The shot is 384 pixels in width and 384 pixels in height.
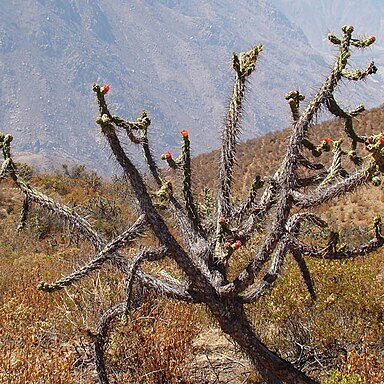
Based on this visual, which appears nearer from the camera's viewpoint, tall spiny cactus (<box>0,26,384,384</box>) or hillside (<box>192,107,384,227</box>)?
tall spiny cactus (<box>0,26,384,384</box>)

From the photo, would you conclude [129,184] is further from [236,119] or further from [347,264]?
[347,264]

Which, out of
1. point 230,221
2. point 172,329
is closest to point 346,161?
point 230,221

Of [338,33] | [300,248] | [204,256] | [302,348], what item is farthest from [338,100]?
[302,348]

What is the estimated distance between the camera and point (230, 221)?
17.4ft

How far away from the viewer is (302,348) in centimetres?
627

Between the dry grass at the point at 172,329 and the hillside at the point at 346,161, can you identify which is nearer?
the dry grass at the point at 172,329

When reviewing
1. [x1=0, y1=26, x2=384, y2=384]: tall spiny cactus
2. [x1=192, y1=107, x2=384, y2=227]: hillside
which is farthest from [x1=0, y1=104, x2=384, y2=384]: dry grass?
[x1=192, y1=107, x2=384, y2=227]: hillside

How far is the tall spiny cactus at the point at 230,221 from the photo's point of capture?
4.27 meters

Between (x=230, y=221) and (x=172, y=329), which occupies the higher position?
(x=230, y=221)

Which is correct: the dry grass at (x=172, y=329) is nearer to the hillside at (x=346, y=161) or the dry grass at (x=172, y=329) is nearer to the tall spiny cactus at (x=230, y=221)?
the tall spiny cactus at (x=230, y=221)

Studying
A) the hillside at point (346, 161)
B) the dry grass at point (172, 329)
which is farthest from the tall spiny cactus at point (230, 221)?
the hillside at point (346, 161)

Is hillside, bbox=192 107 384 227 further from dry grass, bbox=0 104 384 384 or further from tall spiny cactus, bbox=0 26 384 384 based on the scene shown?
tall spiny cactus, bbox=0 26 384 384

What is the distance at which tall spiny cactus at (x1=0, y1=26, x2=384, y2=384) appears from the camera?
14.0ft

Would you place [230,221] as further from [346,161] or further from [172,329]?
[346,161]
